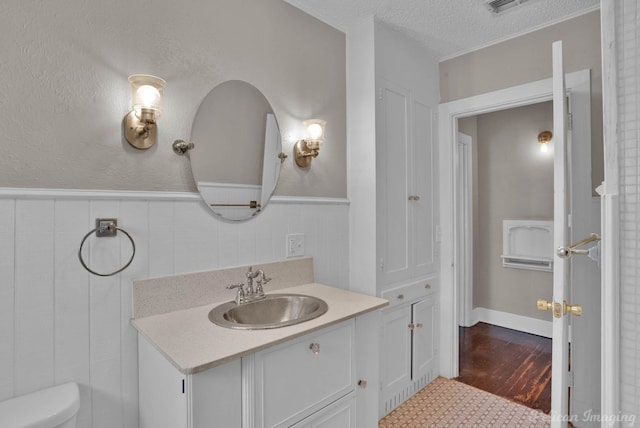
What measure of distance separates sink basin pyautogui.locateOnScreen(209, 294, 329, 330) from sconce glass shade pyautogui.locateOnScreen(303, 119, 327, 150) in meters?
0.84

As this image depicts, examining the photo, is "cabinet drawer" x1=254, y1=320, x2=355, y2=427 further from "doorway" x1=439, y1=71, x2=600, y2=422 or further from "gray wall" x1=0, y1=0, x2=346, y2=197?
"doorway" x1=439, y1=71, x2=600, y2=422

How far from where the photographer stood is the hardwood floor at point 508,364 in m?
2.43

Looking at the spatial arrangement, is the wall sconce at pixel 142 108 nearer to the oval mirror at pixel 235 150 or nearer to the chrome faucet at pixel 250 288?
the oval mirror at pixel 235 150

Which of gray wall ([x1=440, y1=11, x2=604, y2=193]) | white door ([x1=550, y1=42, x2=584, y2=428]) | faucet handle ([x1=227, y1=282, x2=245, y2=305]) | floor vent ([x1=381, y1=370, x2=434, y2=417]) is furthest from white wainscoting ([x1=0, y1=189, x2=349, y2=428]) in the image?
gray wall ([x1=440, y1=11, x2=604, y2=193])

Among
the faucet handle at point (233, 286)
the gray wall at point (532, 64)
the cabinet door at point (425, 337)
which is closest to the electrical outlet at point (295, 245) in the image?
the faucet handle at point (233, 286)

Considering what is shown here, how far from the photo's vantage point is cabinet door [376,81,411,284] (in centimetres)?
220

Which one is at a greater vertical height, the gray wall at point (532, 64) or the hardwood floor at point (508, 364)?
the gray wall at point (532, 64)

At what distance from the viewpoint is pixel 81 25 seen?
1265mm

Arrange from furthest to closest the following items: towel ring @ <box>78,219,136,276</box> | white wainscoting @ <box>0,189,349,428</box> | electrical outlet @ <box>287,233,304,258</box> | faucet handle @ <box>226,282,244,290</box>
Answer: electrical outlet @ <box>287,233,304,258</box> < faucet handle @ <box>226,282,244,290</box> < towel ring @ <box>78,219,136,276</box> < white wainscoting @ <box>0,189,349,428</box>

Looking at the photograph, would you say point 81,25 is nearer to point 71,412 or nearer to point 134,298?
point 134,298

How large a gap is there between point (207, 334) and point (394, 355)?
1484 mm

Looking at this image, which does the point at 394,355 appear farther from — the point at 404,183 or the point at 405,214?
the point at 404,183

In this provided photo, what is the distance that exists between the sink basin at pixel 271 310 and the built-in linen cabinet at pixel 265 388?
0.17m

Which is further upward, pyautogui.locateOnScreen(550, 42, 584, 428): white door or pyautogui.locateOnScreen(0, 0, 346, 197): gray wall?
pyautogui.locateOnScreen(0, 0, 346, 197): gray wall
